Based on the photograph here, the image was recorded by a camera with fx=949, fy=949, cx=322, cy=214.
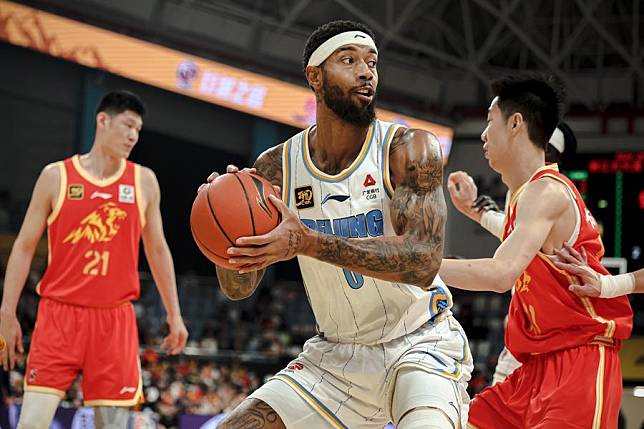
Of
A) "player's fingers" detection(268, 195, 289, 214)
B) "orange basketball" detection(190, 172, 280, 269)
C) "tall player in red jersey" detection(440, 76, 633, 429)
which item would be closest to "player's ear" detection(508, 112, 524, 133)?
"tall player in red jersey" detection(440, 76, 633, 429)

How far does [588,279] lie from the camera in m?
3.79

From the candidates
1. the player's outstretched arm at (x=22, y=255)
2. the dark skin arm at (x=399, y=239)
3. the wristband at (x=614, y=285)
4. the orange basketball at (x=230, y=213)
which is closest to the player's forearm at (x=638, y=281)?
the wristband at (x=614, y=285)

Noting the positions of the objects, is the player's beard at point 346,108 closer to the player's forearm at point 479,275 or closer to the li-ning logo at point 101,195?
the player's forearm at point 479,275

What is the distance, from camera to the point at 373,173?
3453 millimetres

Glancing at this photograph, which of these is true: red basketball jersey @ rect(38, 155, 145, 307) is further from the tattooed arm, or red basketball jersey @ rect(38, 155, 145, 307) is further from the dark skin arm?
the dark skin arm

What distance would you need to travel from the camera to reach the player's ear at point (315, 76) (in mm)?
3609

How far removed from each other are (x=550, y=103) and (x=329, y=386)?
1681mm

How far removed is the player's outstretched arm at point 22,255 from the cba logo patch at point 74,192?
0.07 metres

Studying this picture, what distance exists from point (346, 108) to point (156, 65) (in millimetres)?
10461

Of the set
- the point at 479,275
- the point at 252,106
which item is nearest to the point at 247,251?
the point at 479,275

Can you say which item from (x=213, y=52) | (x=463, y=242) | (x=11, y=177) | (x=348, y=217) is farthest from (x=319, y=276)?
(x=463, y=242)

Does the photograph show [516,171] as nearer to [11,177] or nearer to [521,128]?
[521,128]

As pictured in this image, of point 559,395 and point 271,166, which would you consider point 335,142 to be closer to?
point 271,166

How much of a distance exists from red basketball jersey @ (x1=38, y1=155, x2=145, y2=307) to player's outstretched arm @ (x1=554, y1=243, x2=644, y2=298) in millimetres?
2719
